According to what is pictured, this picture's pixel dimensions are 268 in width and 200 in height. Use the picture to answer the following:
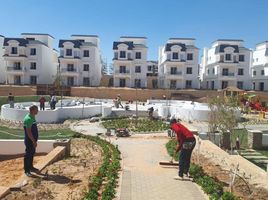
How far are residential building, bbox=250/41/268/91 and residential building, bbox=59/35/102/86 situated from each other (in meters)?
28.3

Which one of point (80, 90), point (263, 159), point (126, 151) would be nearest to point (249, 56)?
point (80, 90)

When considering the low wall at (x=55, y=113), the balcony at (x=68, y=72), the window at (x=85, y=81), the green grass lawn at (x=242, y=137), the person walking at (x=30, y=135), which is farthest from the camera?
the window at (x=85, y=81)

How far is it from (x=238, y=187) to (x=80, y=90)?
150 feet

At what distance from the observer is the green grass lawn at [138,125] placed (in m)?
24.3

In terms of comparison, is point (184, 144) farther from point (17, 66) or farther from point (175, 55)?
point (17, 66)

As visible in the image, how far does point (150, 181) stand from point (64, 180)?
7.09 ft

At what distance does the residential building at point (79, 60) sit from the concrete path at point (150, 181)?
1925 inches

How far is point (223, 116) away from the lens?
2005 cm

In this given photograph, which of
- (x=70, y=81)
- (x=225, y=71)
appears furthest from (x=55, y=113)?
(x=225, y=71)

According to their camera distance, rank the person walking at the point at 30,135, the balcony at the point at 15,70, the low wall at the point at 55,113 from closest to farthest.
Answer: the person walking at the point at 30,135 < the low wall at the point at 55,113 < the balcony at the point at 15,70

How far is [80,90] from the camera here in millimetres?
53469

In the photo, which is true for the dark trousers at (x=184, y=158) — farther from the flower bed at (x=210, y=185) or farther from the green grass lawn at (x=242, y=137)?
the green grass lawn at (x=242, y=137)

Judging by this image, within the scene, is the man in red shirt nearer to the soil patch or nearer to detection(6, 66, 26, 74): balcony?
the soil patch

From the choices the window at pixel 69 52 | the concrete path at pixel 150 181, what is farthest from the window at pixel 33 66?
the concrete path at pixel 150 181
